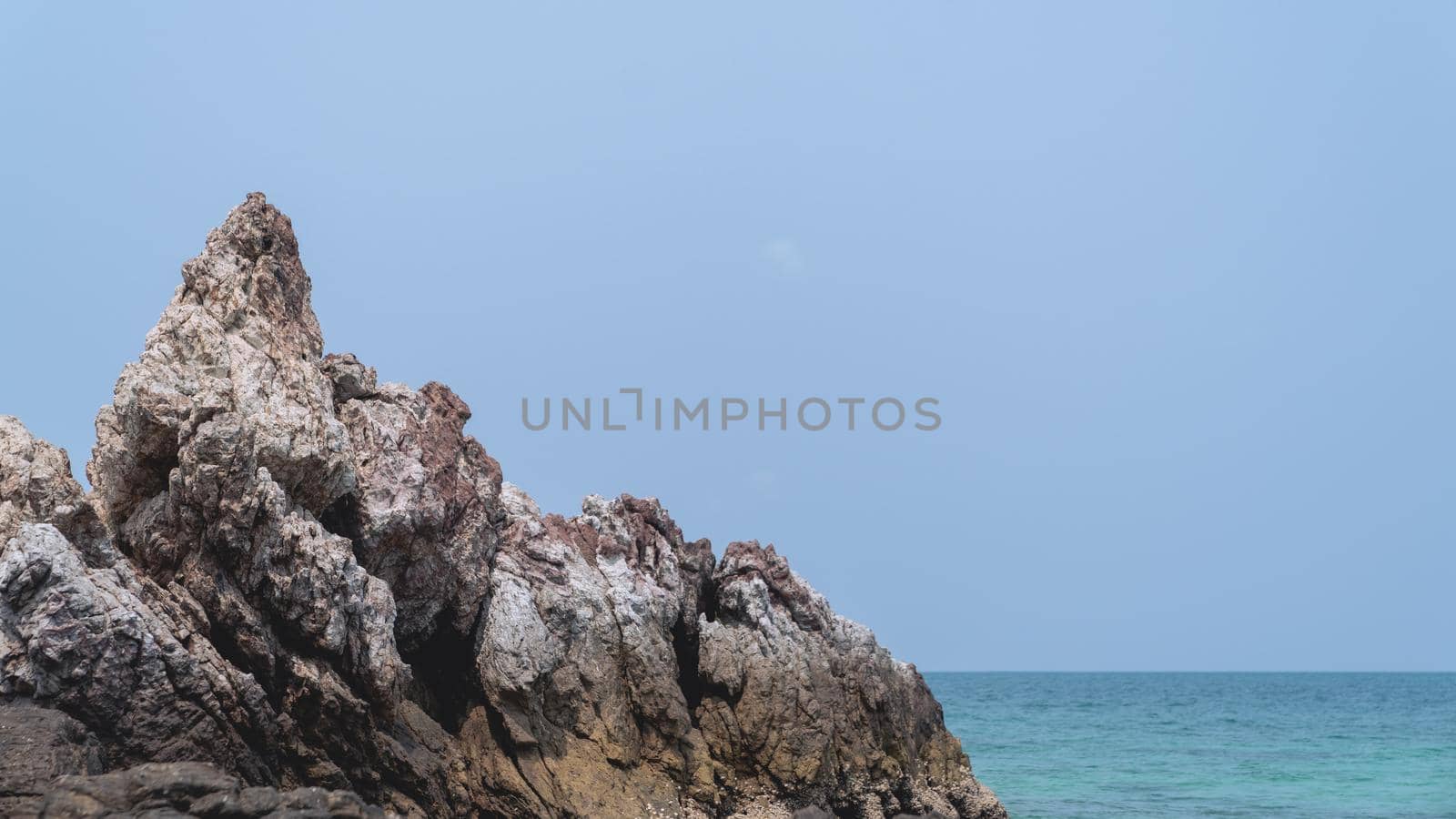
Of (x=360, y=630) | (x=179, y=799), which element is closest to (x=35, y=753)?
(x=179, y=799)

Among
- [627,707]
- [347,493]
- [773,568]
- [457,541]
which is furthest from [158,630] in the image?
[773,568]

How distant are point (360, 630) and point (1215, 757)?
46257 millimetres

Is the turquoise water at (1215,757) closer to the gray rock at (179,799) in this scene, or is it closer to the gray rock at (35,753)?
the gray rock at (35,753)

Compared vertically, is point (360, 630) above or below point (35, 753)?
above

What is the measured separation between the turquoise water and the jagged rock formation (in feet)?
43.6

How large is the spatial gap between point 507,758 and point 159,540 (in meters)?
7.75

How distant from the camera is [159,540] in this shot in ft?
63.4

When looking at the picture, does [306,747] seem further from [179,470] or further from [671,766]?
[671,766]

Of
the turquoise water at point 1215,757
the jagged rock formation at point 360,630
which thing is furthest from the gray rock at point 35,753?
the turquoise water at point 1215,757

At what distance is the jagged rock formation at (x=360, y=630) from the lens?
55.3 feet

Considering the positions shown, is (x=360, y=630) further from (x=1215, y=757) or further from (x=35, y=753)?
(x=1215, y=757)

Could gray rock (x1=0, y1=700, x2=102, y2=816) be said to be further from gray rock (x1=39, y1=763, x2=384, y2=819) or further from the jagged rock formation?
gray rock (x1=39, y1=763, x2=384, y2=819)

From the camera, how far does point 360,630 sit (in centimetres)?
2048

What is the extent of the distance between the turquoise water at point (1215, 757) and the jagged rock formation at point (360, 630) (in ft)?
43.6
